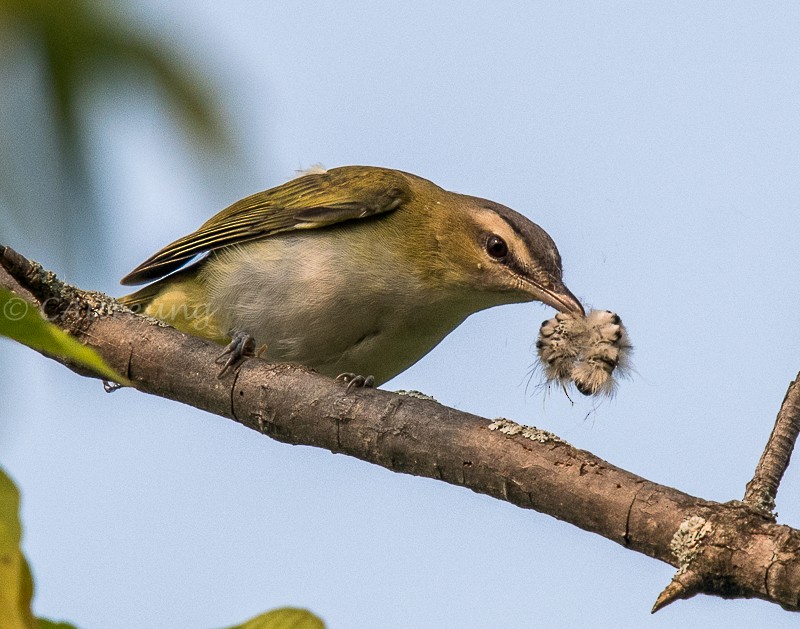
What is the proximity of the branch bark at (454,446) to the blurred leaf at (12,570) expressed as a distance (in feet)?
5.71

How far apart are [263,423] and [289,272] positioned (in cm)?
195

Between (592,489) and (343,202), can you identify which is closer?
(592,489)

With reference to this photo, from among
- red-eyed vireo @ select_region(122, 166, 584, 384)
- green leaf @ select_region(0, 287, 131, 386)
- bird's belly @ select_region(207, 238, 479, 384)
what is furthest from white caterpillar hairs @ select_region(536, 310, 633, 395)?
green leaf @ select_region(0, 287, 131, 386)

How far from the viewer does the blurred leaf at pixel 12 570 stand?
102 centimetres

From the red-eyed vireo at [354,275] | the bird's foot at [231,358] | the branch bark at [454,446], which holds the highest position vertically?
the red-eyed vireo at [354,275]

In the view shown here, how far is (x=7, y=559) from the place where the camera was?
1.04 metres

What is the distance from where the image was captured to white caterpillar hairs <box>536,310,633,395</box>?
497 centimetres

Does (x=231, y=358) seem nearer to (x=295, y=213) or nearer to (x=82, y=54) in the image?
(x=82, y=54)

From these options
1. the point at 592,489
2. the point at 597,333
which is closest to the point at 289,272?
the point at 597,333

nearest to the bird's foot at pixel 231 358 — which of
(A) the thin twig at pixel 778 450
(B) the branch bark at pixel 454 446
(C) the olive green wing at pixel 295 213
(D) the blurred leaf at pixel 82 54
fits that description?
(B) the branch bark at pixel 454 446

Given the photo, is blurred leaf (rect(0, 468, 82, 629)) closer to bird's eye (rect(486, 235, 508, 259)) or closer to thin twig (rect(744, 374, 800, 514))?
thin twig (rect(744, 374, 800, 514))

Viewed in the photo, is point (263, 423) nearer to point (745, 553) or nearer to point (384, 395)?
point (384, 395)

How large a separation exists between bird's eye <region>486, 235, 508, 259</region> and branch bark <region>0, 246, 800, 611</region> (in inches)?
82.5

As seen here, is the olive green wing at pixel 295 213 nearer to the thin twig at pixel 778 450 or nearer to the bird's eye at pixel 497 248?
the bird's eye at pixel 497 248
